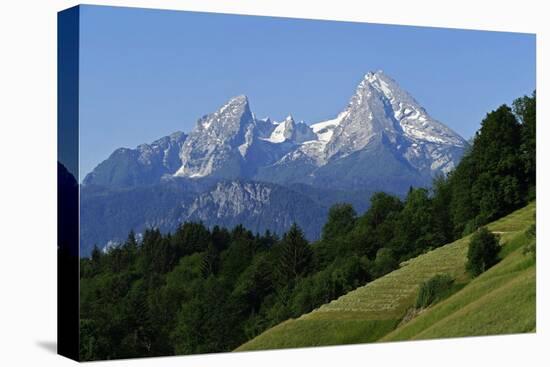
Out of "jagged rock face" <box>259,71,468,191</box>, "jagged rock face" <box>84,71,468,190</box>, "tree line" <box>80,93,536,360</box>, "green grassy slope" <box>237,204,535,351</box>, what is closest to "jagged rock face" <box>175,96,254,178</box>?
"jagged rock face" <box>84,71,468,190</box>

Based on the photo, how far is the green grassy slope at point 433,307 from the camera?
85.9 feet

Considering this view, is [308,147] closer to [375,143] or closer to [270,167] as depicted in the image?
[270,167]

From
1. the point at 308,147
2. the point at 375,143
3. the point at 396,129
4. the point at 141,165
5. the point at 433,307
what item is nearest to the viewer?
the point at 141,165

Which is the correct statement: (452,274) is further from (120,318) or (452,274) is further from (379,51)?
(120,318)

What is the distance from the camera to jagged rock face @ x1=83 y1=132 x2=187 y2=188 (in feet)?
79.5

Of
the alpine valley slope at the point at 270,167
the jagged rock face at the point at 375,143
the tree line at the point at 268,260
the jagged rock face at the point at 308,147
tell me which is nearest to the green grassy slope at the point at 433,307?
the tree line at the point at 268,260

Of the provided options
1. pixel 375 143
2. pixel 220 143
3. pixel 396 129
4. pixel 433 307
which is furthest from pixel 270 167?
pixel 433 307

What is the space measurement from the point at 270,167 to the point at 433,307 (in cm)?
491

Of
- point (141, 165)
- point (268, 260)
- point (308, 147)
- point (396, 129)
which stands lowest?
point (268, 260)

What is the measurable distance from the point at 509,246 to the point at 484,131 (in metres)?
2.78

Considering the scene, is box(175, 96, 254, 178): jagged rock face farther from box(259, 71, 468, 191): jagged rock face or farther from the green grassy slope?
the green grassy slope

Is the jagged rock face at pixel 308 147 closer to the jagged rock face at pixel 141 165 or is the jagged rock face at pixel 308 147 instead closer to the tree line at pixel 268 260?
the jagged rock face at pixel 141 165

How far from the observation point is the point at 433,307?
2708cm
